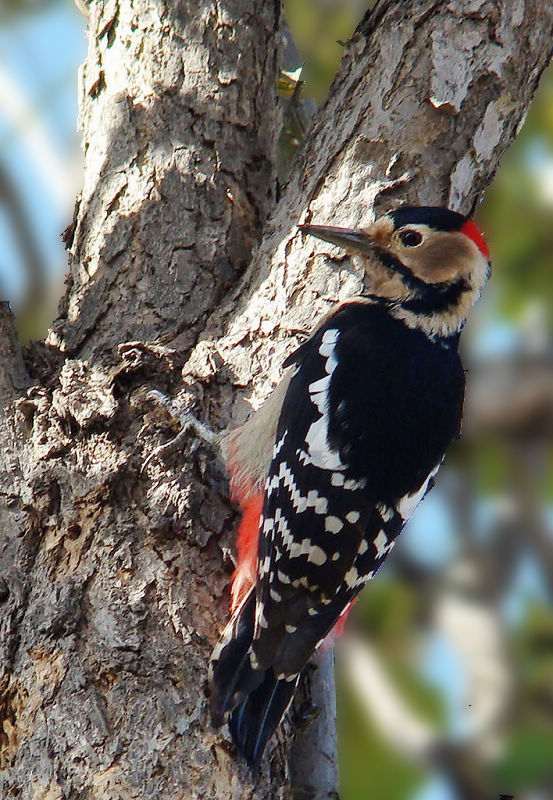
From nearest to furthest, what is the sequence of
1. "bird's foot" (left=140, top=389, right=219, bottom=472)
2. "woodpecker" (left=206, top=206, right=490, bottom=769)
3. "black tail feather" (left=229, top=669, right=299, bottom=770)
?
"black tail feather" (left=229, top=669, right=299, bottom=770) → "woodpecker" (left=206, top=206, right=490, bottom=769) → "bird's foot" (left=140, top=389, right=219, bottom=472)

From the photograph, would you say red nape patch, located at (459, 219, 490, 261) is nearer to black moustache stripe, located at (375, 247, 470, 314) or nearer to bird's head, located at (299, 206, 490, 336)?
bird's head, located at (299, 206, 490, 336)

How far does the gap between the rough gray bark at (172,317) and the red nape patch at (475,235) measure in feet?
0.29

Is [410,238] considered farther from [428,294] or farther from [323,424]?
[323,424]

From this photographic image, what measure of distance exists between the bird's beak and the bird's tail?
1.04m

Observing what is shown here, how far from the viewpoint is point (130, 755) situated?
2.07 metres

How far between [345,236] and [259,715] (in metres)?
1.35

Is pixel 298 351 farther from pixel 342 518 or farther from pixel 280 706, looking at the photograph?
pixel 280 706

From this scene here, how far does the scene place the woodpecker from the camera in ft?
7.68

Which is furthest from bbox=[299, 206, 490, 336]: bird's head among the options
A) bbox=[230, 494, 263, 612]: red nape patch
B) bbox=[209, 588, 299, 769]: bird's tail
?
bbox=[209, 588, 299, 769]: bird's tail

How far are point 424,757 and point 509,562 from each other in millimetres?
936

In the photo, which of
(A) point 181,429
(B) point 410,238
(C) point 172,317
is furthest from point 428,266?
(A) point 181,429

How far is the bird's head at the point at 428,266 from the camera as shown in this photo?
9.33 ft

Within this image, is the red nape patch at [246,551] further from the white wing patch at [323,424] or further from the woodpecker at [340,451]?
the white wing patch at [323,424]

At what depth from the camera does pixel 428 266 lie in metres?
3.09
